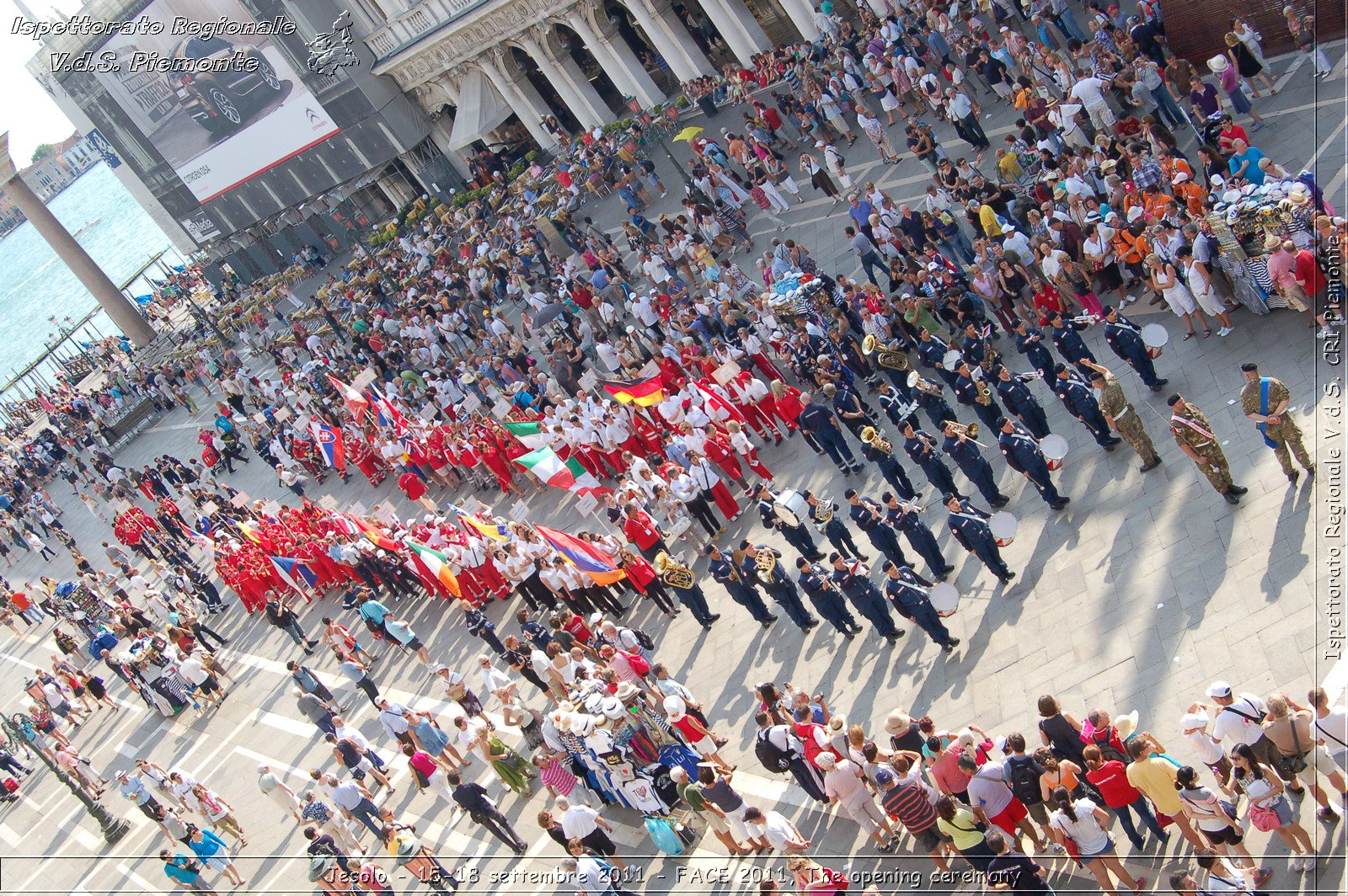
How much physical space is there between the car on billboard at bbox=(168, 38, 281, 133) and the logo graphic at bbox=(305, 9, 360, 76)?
9.10ft

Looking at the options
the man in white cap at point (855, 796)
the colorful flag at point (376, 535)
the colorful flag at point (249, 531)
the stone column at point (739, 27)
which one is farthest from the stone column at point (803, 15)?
the man in white cap at point (855, 796)

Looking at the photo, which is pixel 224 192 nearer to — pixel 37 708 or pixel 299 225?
pixel 299 225

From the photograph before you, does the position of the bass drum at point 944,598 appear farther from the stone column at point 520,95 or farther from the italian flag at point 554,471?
the stone column at point 520,95

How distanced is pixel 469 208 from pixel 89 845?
26.4 meters

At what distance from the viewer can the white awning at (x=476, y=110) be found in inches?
1861

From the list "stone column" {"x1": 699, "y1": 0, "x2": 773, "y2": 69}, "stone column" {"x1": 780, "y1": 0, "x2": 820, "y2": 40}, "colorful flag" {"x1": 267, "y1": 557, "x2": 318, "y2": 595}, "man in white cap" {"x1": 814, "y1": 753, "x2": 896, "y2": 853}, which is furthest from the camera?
"stone column" {"x1": 699, "y1": 0, "x2": 773, "y2": 69}

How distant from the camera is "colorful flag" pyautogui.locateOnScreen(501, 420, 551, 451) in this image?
23.0 m

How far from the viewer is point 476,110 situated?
4753 cm

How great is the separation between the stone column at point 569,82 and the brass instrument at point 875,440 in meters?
32.2

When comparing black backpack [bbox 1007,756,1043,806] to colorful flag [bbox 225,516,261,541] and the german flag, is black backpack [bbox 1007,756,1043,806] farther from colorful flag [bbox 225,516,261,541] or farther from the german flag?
colorful flag [bbox 225,516,261,541]

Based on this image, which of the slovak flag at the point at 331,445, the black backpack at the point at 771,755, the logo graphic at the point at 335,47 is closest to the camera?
the black backpack at the point at 771,755

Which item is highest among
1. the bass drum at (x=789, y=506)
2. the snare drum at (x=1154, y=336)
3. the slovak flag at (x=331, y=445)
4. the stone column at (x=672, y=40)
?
the stone column at (x=672, y=40)

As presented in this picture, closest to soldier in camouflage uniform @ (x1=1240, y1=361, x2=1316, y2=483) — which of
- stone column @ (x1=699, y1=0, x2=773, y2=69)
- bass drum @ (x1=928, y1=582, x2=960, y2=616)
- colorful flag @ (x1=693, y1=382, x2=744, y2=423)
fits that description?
bass drum @ (x1=928, y1=582, x2=960, y2=616)

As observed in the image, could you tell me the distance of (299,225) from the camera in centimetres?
5491
